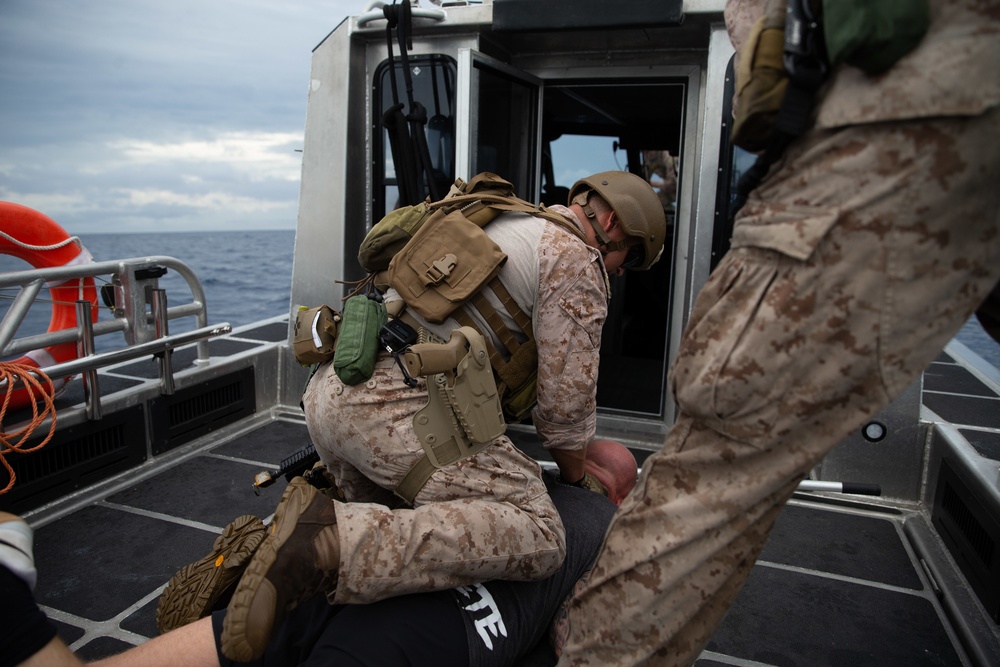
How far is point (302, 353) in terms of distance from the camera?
7.32 ft

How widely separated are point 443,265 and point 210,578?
1.01 m

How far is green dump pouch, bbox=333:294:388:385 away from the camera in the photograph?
200 cm

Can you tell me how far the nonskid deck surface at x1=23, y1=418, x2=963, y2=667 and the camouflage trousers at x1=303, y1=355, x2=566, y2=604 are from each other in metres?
0.66

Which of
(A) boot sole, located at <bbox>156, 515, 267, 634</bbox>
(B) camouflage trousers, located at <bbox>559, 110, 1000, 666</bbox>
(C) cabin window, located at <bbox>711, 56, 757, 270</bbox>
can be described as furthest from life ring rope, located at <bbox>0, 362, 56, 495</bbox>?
(C) cabin window, located at <bbox>711, 56, 757, 270</bbox>

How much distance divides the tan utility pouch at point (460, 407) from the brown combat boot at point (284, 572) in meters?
0.33

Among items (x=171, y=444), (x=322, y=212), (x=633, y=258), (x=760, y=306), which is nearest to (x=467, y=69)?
(x=322, y=212)

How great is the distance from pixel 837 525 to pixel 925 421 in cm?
59

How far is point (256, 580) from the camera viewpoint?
1585 millimetres

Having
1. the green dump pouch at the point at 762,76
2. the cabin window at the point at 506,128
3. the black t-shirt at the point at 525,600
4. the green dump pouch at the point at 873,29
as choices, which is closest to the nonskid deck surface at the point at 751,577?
the black t-shirt at the point at 525,600

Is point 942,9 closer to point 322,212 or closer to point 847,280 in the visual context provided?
point 847,280

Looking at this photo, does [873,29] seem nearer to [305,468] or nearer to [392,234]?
[392,234]

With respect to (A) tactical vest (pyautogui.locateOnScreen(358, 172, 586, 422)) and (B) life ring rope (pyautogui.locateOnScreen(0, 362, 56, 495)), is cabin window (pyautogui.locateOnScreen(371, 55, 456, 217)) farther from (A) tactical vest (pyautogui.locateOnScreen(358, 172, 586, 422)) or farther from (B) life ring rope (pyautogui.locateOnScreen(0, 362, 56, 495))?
(B) life ring rope (pyautogui.locateOnScreen(0, 362, 56, 495))

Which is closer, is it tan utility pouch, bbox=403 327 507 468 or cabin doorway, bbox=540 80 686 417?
tan utility pouch, bbox=403 327 507 468

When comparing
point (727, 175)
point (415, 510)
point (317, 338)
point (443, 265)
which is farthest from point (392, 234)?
point (727, 175)
